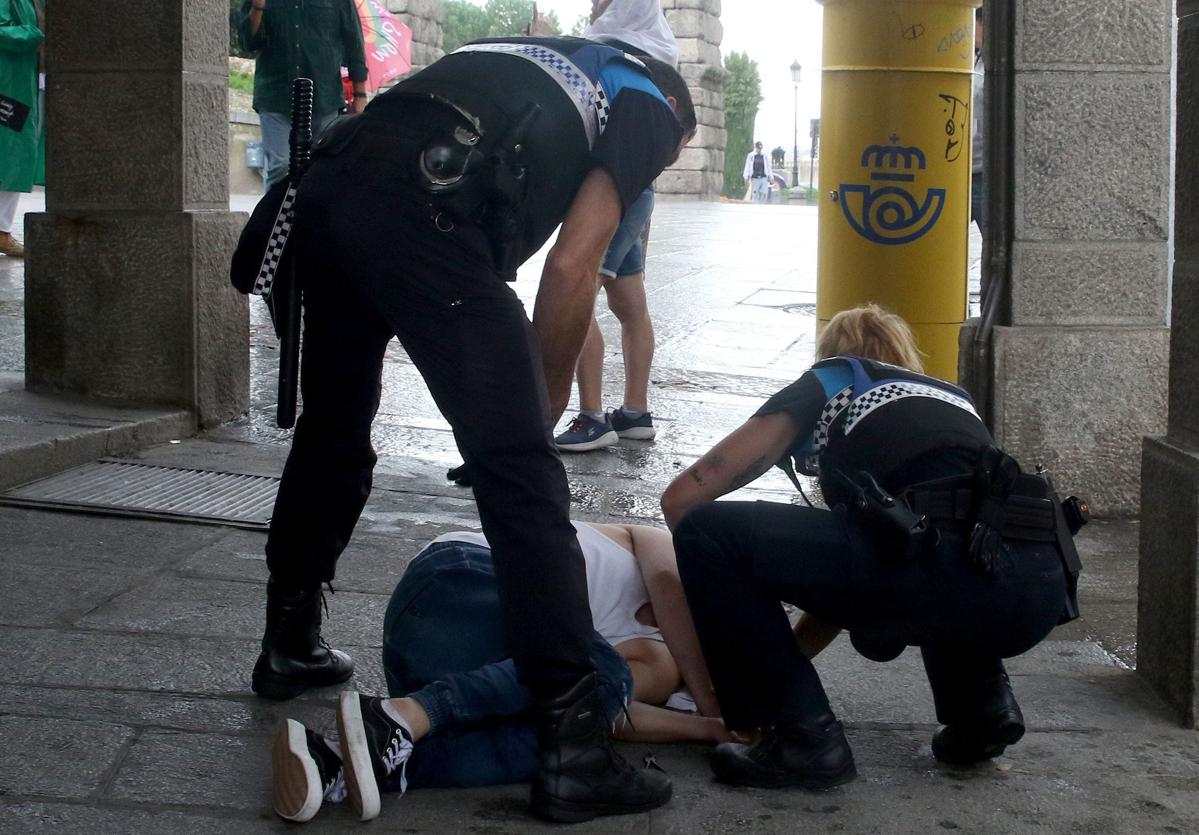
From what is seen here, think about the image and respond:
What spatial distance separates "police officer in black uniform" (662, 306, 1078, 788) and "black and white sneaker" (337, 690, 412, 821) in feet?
2.06

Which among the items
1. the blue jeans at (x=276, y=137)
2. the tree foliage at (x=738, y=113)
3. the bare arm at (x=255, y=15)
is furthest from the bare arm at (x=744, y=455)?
the tree foliage at (x=738, y=113)

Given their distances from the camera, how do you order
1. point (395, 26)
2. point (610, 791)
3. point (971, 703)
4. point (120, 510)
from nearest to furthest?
point (610, 791), point (971, 703), point (120, 510), point (395, 26)

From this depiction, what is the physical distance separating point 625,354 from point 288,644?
9.99 ft

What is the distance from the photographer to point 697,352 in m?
8.16

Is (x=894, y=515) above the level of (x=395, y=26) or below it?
below

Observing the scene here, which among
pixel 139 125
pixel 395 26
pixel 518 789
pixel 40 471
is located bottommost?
pixel 518 789

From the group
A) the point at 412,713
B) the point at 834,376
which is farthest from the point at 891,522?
the point at 412,713

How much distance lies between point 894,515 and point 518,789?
0.85 m

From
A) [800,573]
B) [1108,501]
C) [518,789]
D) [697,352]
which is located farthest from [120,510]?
[697,352]

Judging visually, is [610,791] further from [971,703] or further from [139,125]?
[139,125]

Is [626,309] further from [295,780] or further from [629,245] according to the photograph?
[295,780]

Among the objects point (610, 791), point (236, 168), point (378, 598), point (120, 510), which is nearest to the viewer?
point (610, 791)

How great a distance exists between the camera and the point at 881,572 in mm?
2822

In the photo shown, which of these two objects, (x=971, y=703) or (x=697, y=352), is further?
(x=697, y=352)
